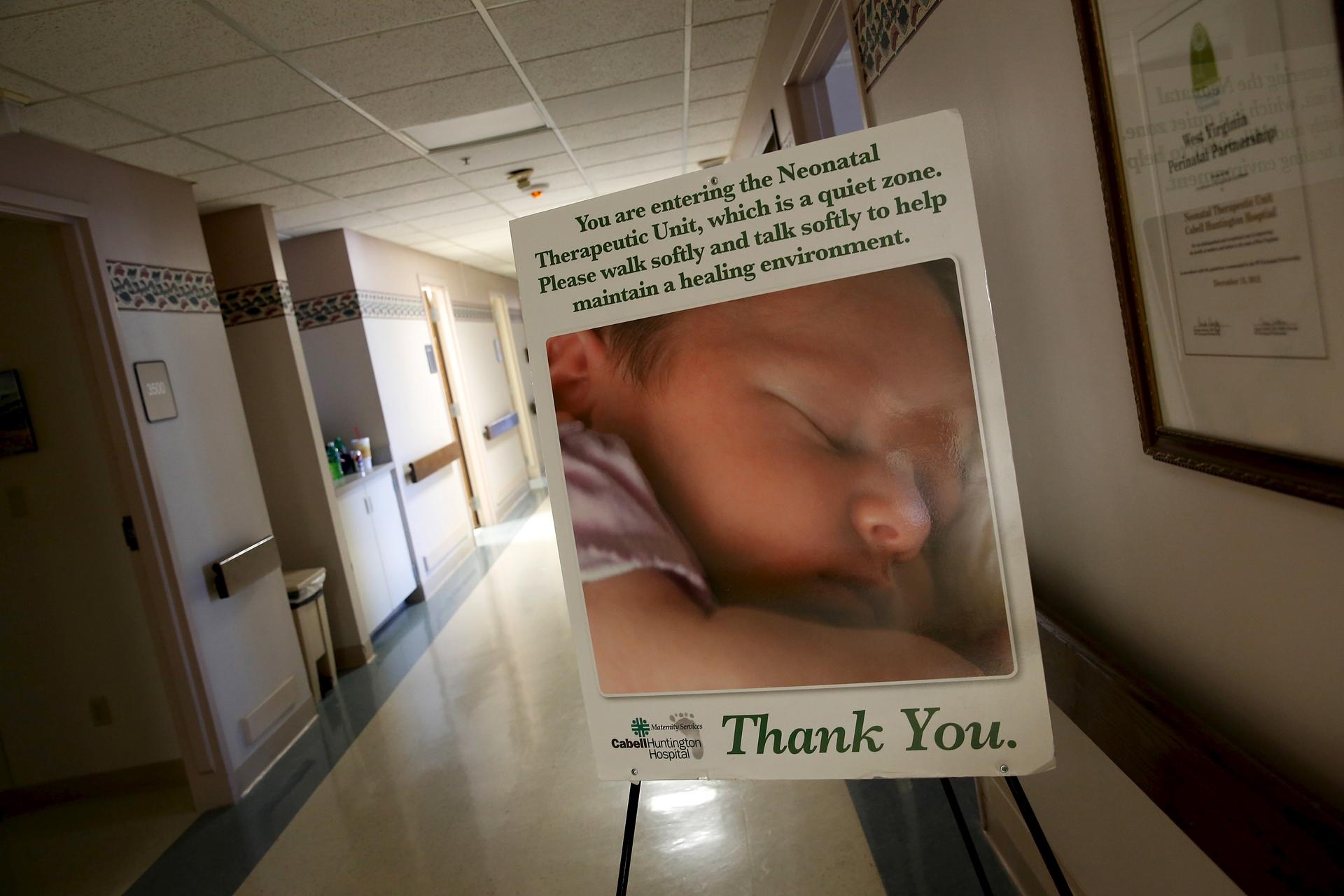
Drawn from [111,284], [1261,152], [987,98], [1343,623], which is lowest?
[1343,623]

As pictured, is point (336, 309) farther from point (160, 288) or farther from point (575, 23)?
point (575, 23)

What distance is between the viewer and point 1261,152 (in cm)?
80

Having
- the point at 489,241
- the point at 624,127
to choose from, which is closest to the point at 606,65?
the point at 624,127

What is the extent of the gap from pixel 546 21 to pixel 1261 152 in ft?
7.88

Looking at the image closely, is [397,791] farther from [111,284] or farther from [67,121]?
[67,121]

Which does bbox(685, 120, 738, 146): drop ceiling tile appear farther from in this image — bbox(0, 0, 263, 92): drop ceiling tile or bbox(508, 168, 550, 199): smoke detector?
bbox(0, 0, 263, 92): drop ceiling tile

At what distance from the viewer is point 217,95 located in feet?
9.07

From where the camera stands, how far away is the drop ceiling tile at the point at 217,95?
260cm

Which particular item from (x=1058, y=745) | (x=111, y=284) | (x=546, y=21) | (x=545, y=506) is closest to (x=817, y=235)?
(x=1058, y=745)

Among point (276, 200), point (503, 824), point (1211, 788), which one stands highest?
point (276, 200)

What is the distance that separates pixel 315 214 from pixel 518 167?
1269 millimetres

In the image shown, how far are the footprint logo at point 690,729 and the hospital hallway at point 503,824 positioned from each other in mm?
1091

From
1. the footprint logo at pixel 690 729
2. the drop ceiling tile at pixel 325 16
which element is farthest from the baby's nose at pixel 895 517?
the drop ceiling tile at pixel 325 16

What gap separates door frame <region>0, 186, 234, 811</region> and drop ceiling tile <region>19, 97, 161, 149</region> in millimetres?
224
